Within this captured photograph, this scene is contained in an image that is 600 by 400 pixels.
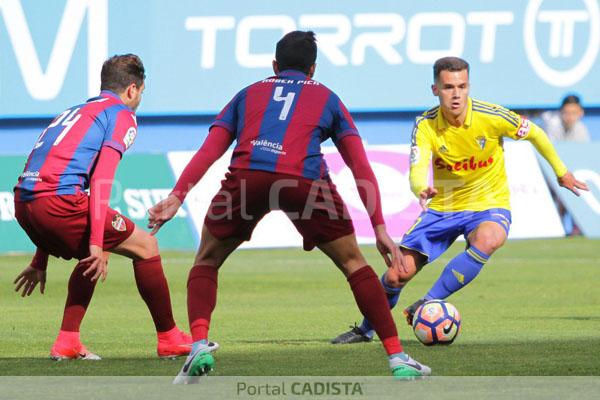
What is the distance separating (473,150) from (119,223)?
9.70 feet

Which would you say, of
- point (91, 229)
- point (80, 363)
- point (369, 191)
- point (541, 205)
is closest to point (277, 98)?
point (369, 191)

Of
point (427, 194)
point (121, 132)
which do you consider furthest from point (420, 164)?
point (121, 132)

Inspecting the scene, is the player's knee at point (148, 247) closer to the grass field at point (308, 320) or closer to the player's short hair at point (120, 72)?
the grass field at point (308, 320)

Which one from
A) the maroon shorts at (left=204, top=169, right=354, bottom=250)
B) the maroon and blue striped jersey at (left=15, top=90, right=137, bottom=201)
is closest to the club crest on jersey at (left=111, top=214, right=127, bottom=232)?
the maroon and blue striped jersey at (left=15, top=90, right=137, bottom=201)

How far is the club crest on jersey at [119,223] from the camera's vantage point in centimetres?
777

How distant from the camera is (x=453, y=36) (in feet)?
84.6

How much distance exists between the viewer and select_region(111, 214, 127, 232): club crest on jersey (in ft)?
25.5

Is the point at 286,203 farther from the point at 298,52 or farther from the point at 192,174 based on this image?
the point at 298,52

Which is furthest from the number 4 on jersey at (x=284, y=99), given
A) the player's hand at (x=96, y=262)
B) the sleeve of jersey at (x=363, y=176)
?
the player's hand at (x=96, y=262)

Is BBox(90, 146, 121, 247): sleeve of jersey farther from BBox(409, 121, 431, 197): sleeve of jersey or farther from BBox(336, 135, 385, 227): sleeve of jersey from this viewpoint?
BBox(409, 121, 431, 197): sleeve of jersey

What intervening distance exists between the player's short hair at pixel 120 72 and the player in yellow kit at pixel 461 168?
2206 mm

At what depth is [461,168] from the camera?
382 inches

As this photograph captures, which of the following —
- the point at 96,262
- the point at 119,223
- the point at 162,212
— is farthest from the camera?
the point at 119,223
